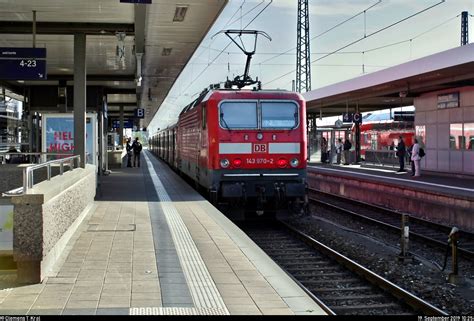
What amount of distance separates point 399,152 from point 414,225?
10774 millimetres

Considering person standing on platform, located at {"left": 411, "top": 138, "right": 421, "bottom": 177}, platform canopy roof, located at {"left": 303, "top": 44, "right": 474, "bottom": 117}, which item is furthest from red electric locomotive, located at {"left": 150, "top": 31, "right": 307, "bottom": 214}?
person standing on platform, located at {"left": 411, "top": 138, "right": 421, "bottom": 177}

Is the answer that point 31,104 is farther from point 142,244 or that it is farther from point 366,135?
point 366,135

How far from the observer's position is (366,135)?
46781 millimetres

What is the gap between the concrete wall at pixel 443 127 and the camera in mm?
21250

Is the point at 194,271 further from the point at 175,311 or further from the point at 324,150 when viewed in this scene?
the point at 324,150

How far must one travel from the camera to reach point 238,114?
42.2 ft

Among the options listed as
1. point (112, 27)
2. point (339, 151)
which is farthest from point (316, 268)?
point (339, 151)

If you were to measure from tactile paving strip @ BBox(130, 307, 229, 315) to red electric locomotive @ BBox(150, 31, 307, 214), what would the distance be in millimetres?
7481

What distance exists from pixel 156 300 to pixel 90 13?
8.43 m

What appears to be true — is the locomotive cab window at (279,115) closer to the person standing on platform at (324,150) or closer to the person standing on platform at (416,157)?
the person standing on platform at (416,157)

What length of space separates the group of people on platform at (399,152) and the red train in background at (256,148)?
1010cm

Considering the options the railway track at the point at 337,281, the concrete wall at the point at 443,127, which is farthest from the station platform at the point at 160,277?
the concrete wall at the point at 443,127

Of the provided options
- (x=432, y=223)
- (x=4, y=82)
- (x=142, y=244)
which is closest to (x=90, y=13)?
(x=142, y=244)

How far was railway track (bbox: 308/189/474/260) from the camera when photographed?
38.2 feet
